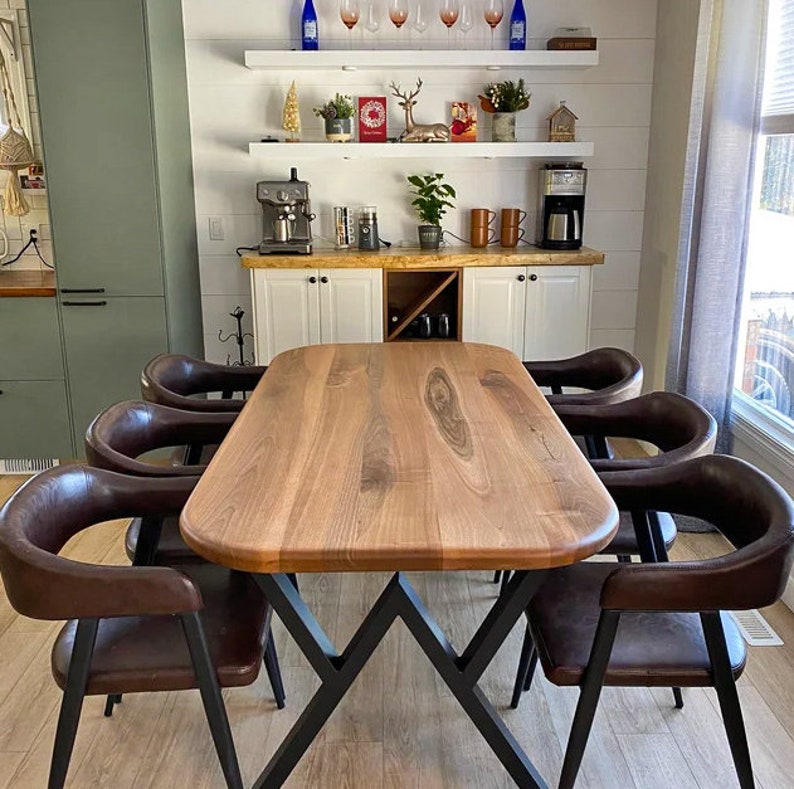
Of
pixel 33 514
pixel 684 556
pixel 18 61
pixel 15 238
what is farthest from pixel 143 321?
pixel 684 556

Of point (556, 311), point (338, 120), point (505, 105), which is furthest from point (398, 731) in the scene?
point (505, 105)

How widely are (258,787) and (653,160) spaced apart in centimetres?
339

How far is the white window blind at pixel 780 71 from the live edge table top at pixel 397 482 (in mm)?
1395

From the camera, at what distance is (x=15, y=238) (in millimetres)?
4207

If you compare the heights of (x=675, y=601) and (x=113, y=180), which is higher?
(x=113, y=180)

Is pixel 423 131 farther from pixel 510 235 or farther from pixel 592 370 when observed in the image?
pixel 592 370

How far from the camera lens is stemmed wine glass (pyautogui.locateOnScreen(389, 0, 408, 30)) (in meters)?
3.93

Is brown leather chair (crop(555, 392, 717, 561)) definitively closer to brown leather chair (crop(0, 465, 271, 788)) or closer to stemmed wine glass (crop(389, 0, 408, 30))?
brown leather chair (crop(0, 465, 271, 788))

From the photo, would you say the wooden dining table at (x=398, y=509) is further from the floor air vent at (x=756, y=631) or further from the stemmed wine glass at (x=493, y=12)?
the stemmed wine glass at (x=493, y=12)

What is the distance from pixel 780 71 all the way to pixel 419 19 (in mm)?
1688

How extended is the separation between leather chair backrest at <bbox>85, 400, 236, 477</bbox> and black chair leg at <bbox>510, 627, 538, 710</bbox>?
0.97 metres

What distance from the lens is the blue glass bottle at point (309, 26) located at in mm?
3918

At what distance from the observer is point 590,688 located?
1.70 meters

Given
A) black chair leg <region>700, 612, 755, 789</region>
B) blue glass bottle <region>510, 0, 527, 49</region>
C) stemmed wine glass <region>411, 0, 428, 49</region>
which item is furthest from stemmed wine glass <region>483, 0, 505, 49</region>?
black chair leg <region>700, 612, 755, 789</region>
